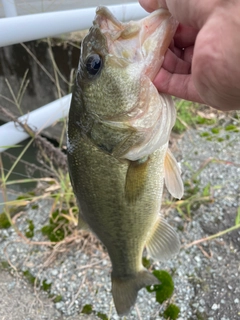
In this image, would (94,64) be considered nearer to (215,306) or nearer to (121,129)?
(121,129)

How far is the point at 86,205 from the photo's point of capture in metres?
1.26

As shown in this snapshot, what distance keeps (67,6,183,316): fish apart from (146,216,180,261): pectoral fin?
0.05 m

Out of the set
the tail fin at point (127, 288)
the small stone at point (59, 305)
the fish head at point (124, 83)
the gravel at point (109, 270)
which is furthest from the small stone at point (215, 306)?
the fish head at point (124, 83)

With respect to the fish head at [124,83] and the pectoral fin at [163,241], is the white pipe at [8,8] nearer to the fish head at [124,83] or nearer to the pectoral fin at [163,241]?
the fish head at [124,83]

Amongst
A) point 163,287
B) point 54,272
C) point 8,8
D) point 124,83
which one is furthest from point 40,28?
point 163,287

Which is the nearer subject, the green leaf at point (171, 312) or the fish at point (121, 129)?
the fish at point (121, 129)

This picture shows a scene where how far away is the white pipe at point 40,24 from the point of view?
1276mm

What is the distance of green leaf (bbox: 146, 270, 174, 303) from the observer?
178 cm

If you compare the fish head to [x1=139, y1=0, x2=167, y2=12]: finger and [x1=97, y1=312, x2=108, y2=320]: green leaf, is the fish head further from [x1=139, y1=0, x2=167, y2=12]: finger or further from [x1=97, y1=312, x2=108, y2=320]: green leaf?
[x1=97, y1=312, x2=108, y2=320]: green leaf

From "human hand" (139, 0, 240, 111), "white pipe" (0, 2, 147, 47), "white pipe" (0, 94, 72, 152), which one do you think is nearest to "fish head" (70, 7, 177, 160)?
"human hand" (139, 0, 240, 111)

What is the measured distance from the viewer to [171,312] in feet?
5.60

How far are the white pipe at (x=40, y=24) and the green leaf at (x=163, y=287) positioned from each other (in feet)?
4.52

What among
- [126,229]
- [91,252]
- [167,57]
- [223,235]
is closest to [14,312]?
[91,252]

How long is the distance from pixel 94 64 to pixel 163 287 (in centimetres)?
132
